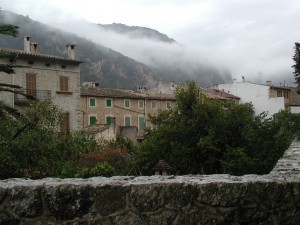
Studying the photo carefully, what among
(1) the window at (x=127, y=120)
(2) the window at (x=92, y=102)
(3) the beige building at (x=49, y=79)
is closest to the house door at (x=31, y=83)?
(3) the beige building at (x=49, y=79)

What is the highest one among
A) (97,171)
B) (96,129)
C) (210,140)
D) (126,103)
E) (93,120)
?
(126,103)

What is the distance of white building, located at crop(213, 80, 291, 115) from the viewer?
62.4 m

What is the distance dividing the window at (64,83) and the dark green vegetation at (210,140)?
16.5 metres

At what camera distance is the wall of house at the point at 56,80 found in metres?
37.4

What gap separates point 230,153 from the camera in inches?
861

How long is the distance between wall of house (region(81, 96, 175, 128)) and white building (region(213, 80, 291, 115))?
16461 mm

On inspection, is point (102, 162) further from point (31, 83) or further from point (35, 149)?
point (31, 83)

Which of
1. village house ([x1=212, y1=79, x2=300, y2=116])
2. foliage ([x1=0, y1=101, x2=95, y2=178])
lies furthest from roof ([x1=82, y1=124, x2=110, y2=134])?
village house ([x1=212, y1=79, x2=300, y2=116])

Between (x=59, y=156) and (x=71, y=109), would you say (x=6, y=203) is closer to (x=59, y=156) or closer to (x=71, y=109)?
(x=59, y=156)

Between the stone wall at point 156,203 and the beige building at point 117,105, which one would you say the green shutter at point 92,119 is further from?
the stone wall at point 156,203

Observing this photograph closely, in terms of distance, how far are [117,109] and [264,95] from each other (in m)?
24.4

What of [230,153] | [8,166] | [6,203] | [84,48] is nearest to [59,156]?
[8,166]

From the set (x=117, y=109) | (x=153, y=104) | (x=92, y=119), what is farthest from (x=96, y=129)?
(x=153, y=104)

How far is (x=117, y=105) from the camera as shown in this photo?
1964 inches
